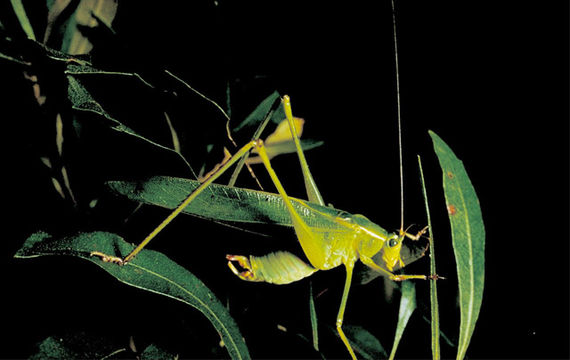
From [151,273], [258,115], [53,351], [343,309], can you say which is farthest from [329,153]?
[53,351]

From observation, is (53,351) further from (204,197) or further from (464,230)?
(464,230)

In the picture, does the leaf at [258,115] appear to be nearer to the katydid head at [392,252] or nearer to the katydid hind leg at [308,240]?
the katydid hind leg at [308,240]

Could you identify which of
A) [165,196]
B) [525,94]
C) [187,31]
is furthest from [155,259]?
[525,94]

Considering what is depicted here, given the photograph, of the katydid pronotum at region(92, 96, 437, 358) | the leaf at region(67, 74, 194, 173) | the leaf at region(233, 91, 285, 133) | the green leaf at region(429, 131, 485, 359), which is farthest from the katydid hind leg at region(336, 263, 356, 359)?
the leaf at region(67, 74, 194, 173)

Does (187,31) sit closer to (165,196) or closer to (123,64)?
(123,64)

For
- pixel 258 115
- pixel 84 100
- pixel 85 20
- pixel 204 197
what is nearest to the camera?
pixel 84 100

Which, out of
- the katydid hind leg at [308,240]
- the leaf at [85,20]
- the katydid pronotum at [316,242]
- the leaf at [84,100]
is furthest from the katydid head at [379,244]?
the leaf at [85,20]
